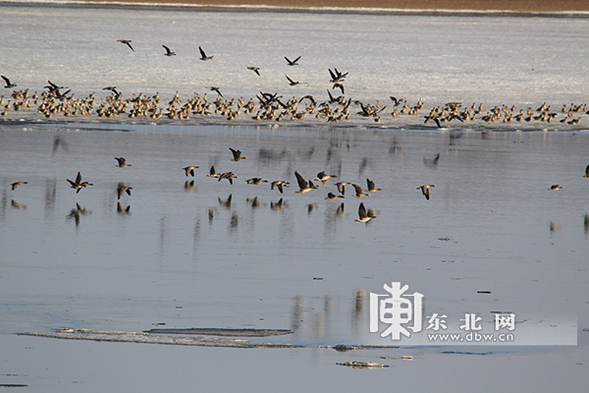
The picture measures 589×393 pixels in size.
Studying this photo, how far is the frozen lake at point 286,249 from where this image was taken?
23.7 feet

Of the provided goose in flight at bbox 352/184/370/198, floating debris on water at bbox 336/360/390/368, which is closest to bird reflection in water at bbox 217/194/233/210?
goose in flight at bbox 352/184/370/198

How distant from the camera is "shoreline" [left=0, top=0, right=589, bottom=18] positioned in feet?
337

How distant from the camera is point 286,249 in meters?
11.1

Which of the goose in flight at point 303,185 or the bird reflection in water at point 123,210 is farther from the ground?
the goose in flight at point 303,185

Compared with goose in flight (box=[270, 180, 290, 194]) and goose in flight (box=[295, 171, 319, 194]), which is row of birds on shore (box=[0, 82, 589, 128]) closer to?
goose in flight (box=[270, 180, 290, 194])

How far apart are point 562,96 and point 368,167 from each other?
18.5 meters

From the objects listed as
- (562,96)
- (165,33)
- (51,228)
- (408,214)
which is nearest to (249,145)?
(408,214)

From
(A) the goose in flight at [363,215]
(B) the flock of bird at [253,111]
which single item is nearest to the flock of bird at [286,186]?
(A) the goose in flight at [363,215]

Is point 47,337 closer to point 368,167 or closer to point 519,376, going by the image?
point 519,376

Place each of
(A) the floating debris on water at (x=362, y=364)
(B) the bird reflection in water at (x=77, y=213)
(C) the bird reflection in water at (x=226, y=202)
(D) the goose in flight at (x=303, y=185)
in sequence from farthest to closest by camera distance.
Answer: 1. (D) the goose in flight at (x=303, y=185)
2. (C) the bird reflection in water at (x=226, y=202)
3. (B) the bird reflection in water at (x=77, y=213)
4. (A) the floating debris on water at (x=362, y=364)

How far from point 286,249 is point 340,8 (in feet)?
328

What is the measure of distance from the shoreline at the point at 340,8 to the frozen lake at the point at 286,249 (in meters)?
77.8

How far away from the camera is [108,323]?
8.02 meters

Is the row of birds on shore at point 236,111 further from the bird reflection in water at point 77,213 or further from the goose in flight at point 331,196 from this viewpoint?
the bird reflection in water at point 77,213
